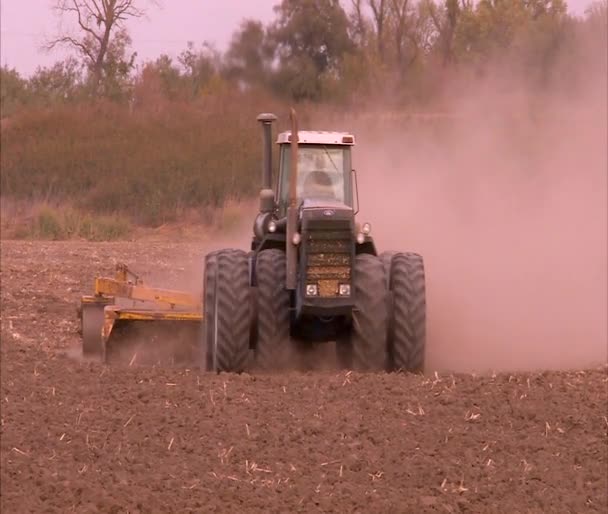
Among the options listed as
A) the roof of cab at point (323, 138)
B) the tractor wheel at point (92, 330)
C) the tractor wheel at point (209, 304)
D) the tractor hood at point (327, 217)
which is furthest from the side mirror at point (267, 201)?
the tractor wheel at point (92, 330)

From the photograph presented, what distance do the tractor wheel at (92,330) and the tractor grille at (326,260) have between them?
239 centimetres

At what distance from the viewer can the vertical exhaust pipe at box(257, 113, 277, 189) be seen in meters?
9.78

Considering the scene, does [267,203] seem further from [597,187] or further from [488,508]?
[597,187]

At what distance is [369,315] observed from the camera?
8672mm

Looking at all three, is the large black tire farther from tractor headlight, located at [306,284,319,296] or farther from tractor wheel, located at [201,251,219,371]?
tractor wheel, located at [201,251,219,371]

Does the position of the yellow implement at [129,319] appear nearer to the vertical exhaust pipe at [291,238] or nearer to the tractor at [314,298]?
the tractor at [314,298]

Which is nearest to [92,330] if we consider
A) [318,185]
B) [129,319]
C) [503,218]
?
[129,319]

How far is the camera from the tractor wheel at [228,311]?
341 inches

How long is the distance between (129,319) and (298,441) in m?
3.21

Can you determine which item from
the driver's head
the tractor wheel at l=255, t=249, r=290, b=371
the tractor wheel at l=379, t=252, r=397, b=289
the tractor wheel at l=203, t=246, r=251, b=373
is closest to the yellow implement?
the tractor wheel at l=203, t=246, r=251, b=373

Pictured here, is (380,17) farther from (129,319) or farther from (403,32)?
(129,319)

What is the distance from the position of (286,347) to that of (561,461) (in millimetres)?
2775

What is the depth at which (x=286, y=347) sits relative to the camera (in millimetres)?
8906

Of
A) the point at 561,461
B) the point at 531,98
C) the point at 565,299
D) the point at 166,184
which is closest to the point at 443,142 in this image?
the point at 531,98
